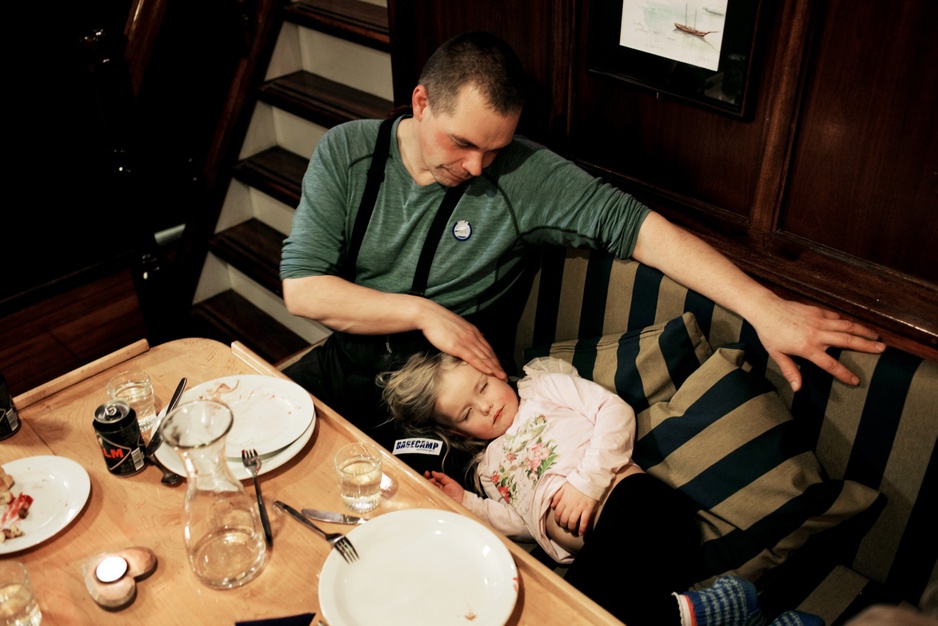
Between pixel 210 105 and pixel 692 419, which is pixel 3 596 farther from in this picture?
pixel 210 105

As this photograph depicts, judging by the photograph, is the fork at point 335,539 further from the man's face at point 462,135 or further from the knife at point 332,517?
the man's face at point 462,135

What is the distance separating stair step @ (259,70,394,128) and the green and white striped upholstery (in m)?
1.34

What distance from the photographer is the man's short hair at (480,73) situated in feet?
5.66

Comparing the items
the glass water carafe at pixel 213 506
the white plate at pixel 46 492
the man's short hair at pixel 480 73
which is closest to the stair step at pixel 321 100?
the man's short hair at pixel 480 73

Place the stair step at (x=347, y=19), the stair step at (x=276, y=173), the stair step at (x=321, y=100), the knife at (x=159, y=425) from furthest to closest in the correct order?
1. the stair step at (x=276, y=173)
2. the stair step at (x=321, y=100)
3. the stair step at (x=347, y=19)
4. the knife at (x=159, y=425)

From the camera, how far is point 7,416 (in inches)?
61.7

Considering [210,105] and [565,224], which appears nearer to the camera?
[565,224]

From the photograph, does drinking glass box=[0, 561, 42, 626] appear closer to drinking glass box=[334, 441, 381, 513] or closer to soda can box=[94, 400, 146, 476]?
soda can box=[94, 400, 146, 476]

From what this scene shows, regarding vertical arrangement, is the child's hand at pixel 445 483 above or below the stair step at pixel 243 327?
above

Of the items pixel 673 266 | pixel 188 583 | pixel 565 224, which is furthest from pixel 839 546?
pixel 188 583

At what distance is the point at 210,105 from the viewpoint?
3.21 m

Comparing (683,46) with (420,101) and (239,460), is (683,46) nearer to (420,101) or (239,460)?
(420,101)

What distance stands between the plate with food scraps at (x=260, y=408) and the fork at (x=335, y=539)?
0.51ft

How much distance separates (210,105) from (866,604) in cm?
287
